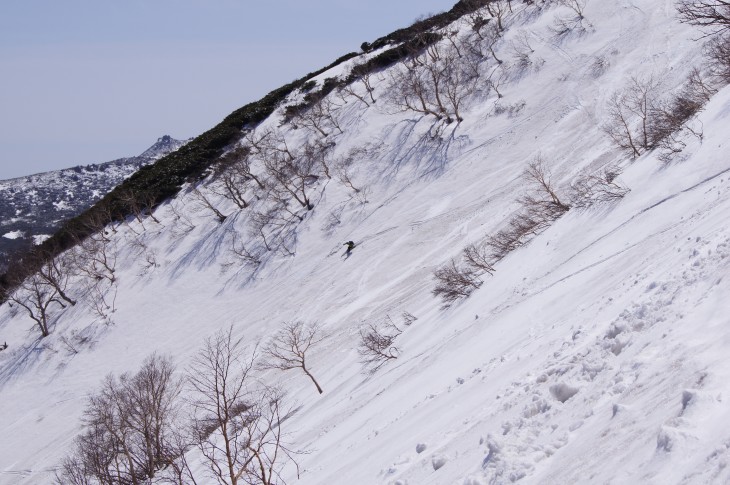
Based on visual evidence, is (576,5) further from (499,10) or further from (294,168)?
(294,168)

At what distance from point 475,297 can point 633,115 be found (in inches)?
700

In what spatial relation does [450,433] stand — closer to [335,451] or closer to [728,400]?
[728,400]

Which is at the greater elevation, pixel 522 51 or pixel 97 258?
pixel 97 258

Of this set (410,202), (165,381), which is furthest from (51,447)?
(410,202)

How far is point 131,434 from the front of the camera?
2770cm

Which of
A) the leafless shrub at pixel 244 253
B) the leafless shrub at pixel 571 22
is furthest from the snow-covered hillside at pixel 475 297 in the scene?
the leafless shrub at pixel 244 253

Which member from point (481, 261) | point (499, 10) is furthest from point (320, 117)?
point (481, 261)

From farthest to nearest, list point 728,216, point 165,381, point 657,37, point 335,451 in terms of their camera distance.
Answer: point 657,37
point 165,381
point 335,451
point 728,216

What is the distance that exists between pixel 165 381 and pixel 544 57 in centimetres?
3653

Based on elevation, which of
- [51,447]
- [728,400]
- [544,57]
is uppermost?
[544,57]

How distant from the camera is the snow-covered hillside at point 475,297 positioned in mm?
5957

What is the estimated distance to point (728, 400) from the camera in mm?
4578

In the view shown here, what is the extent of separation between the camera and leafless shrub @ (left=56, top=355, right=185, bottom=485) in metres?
24.3

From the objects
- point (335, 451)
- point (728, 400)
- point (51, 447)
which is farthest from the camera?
point (51, 447)
